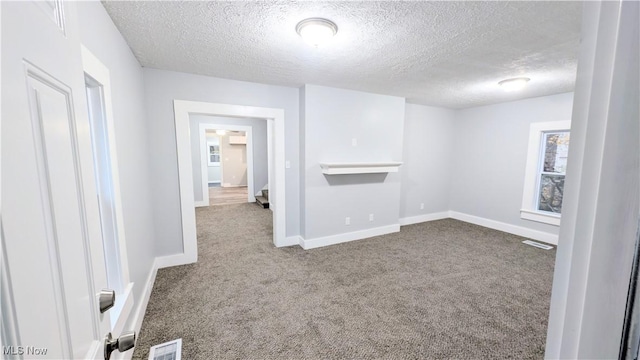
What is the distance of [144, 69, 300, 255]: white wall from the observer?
8.93ft

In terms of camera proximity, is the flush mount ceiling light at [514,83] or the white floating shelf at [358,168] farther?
the white floating shelf at [358,168]

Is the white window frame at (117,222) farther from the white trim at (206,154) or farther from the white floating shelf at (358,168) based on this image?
the white trim at (206,154)

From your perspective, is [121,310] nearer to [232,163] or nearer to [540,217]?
[540,217]

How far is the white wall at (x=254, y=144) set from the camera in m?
6.14

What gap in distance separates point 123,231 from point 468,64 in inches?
129

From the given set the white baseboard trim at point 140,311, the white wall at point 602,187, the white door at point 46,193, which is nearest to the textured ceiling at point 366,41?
the white door at point 46,193

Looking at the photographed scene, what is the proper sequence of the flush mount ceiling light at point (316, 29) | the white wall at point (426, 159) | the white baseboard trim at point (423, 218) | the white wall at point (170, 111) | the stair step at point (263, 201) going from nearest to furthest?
the flush mount ceiling light at point (316, 29) → the white wall at point (170, 111) → the white wall at point (426, 159) → the white baseboard trim at point (423, 218) → the stair step at point (263, 201)

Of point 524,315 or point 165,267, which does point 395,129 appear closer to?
point 524,315

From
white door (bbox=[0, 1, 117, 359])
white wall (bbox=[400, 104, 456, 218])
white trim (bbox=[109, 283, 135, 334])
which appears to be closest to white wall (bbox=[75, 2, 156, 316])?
white trim (bbox=[109, 283, 135, 334])

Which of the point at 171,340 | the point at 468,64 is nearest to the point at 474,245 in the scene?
the point at 468,64

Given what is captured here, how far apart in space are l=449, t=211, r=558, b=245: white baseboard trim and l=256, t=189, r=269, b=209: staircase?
410 centimetres

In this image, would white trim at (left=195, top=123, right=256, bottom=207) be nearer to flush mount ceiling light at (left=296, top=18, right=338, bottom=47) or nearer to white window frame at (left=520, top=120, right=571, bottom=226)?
flush mount ceiling light at (left=296, top=18, right=338, bottom=47)

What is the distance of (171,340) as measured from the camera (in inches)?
70.9

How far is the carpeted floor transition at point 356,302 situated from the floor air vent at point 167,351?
0.04 metres
